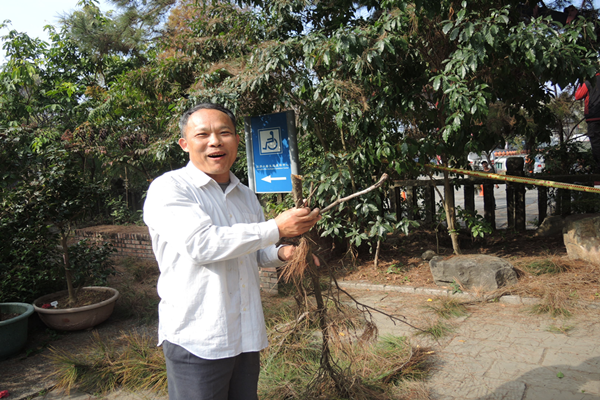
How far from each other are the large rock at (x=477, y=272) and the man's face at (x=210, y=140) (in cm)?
366

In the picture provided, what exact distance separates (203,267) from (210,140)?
540 mm

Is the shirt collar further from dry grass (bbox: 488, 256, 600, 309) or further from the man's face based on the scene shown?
dry grass (bbox: 488, 256, 600, 309)

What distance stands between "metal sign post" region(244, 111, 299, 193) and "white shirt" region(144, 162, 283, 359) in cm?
280

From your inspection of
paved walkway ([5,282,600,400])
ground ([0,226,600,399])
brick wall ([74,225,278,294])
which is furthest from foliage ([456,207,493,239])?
brick wall ([74,225,278,294])

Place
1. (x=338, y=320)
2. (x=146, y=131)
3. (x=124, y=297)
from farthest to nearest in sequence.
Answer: (x=146, y=131)
(x=124, y=297)
(x=338, y=320)

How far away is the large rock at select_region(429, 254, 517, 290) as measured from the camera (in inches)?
181

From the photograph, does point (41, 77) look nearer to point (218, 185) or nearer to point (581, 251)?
point (218, 185)

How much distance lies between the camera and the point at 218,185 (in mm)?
1912

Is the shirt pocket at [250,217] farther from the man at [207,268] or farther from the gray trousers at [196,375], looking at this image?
the gray trousers at [196,375]

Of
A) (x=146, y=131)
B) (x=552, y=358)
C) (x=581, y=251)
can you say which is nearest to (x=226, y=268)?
(x=552, y=358)

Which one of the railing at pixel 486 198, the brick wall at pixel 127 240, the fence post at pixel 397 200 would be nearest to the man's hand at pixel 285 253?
the railing at pixel 486 198

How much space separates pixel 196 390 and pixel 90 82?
38.2ft

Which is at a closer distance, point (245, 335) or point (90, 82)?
point (245, 335)

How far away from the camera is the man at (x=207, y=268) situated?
1.61 m
